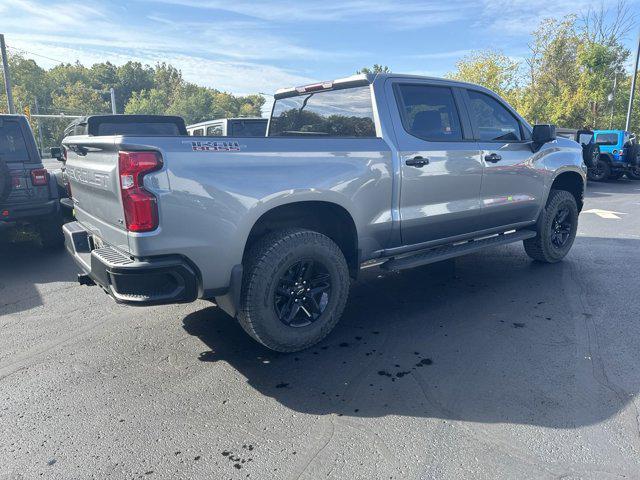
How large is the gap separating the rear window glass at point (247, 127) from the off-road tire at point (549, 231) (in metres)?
6.78

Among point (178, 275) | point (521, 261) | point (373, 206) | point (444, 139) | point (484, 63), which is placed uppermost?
point (484, 63)

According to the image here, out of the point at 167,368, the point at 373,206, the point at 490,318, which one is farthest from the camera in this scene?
the point at 490,318

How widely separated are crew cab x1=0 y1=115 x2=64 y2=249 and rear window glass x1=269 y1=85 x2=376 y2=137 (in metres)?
3.25

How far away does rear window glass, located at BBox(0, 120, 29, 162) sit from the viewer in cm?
593

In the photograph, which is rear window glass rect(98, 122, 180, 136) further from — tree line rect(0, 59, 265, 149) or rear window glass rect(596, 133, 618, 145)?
tree line rect(0, 59, 265, 149)

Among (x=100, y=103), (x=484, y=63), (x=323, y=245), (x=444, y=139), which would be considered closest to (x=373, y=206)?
(x=323, y=245)

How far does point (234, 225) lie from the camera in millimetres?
2986

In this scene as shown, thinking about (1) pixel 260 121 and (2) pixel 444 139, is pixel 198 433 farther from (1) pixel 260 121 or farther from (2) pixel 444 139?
(1) pixel 260 121

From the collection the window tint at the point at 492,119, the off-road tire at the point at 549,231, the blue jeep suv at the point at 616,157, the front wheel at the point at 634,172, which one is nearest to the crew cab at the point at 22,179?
the window tint at the point at 492,119

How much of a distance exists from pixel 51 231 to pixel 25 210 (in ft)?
2.22

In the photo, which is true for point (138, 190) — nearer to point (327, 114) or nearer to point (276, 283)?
point (276, 283)

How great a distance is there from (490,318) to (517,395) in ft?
4.17

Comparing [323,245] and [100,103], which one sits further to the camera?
[100,103]

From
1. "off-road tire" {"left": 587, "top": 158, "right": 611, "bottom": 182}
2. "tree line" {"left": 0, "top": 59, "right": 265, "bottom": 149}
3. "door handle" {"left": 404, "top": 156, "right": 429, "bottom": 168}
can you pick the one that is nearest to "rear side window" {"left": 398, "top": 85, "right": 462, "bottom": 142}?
"door handle" {"left": 404, "top": 156, "right": 429, "bottom": 168}
